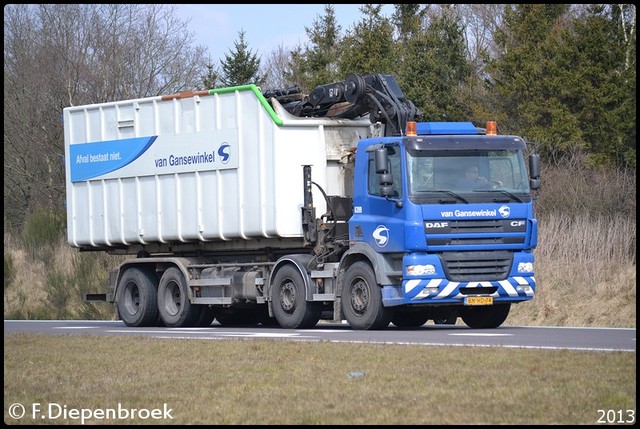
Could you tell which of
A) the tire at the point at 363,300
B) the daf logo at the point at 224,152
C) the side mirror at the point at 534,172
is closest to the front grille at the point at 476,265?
the tire at the point at 363,300

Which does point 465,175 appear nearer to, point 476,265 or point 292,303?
point 476,265

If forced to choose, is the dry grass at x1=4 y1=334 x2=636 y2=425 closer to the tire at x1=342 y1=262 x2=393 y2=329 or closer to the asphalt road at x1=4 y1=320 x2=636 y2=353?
the asphalt road at x1=4 y1=320 x2=636 y2=353

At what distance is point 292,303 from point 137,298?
15.4 feet

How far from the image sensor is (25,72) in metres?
47.0

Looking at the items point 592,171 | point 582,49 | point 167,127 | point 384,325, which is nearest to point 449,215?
point 384,325

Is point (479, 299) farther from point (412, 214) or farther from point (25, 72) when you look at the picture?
point (25, 72)

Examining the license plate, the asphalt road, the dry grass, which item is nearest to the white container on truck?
the license plate

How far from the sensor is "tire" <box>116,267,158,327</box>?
24.5 meters

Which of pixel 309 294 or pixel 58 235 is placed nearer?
pixel 309 294

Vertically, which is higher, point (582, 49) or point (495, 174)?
point (582, 49)

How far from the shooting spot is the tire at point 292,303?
2127cm

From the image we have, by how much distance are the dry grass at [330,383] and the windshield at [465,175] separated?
451 cm

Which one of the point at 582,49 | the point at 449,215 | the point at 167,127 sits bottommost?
the point at 449,215

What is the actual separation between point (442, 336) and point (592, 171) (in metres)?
19.3
